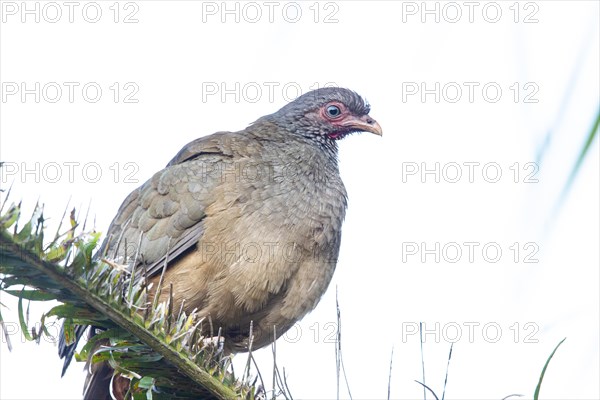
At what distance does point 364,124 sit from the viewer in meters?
7.02

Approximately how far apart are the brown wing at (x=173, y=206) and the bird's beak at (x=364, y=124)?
131 cm

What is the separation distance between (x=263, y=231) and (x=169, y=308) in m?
2.52

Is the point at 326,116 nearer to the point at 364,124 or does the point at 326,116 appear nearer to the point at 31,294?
the point at 364,124

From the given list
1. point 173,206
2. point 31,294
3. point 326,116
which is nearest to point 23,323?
point 31,294

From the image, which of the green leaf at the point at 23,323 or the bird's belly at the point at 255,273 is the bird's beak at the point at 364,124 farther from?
the green leaf at the point at 23,323

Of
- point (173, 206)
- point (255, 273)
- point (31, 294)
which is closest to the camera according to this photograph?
point (31, 294)

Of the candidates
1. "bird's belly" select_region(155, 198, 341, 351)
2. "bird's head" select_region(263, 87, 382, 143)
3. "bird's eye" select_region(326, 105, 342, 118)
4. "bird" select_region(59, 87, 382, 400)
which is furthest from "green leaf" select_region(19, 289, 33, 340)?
"bird's eye" select_region(326, 105, 342, 118)

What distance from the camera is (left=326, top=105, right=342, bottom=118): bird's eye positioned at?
6934 millimetres

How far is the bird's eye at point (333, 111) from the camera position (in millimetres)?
6934

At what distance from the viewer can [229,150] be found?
606cm

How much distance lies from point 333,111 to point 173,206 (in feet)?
6.26

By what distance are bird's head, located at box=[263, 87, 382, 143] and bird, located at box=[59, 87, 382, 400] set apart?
1.12 feet

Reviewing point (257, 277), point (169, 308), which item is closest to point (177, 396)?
point (169, 308)

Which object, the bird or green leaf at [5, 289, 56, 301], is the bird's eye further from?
green leaf at [5, 289, 56, 301]
